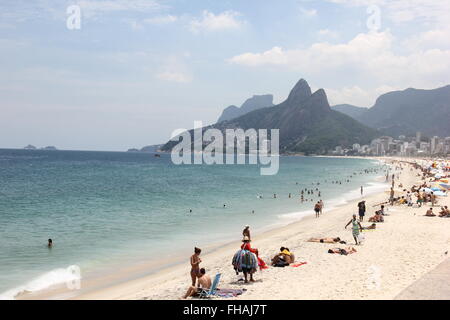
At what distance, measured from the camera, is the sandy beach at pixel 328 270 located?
34.5ft

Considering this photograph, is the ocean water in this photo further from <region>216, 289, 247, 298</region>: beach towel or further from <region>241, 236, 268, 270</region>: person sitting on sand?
<region>216, 289, 247, 298</region>: beach towel

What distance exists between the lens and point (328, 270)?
41.9ft

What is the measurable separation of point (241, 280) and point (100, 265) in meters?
7.61

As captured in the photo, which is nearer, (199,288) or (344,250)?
(199,288)

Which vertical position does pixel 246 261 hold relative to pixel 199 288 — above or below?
above

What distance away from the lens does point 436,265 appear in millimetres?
12477

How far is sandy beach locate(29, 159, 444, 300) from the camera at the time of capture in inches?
414

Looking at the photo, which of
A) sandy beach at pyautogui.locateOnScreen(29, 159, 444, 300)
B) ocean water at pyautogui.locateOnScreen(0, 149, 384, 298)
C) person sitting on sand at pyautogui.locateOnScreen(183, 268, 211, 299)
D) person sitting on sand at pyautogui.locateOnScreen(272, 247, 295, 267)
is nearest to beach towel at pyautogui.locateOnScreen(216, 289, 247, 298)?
sandy beach at pyautogui.locateOnScreen(29, 159, 444, 300)

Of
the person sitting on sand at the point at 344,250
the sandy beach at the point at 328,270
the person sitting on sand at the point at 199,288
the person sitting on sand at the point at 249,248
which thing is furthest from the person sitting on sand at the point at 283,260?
the person sitting on sand at the point at 199,288

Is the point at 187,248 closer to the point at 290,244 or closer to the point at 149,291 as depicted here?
the point at 290,244

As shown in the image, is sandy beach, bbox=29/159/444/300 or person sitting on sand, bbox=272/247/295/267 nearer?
sandy beach, bbox=29/159/444/300

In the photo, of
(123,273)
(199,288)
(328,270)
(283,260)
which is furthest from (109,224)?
(328,270)

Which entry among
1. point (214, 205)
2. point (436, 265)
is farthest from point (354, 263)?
point (214, 205)

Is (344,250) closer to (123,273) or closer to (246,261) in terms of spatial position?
(246,261)
